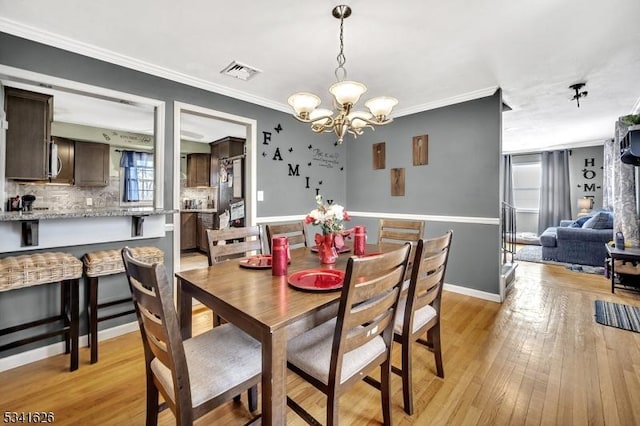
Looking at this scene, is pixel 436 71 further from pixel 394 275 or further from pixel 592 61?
pixel 394 275

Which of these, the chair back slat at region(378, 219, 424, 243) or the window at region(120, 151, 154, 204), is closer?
the chair back slat at region(378, 219, 424, 243)

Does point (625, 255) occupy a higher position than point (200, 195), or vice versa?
point (200, 195)

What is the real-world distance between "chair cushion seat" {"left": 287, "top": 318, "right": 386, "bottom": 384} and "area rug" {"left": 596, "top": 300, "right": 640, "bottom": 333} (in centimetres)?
274

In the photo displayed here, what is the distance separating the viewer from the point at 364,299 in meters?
1.13

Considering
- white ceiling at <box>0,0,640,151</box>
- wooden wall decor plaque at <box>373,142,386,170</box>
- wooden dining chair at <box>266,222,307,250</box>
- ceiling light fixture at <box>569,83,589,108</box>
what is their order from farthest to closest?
wooden wall decor plaque at <box>373,142,386,170</box>
ceiling light fixture at <box>569,83,589,108</box>
wooden dining chair at <box>266,222,307,250</box>
white ceiling at <box>0,0,640,151</box>

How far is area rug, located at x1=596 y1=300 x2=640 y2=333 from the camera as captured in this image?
8.55 ft

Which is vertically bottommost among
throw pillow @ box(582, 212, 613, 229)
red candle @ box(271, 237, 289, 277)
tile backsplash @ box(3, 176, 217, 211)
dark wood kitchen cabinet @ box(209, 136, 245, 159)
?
red candle @ box(271, 237, 289, 277)

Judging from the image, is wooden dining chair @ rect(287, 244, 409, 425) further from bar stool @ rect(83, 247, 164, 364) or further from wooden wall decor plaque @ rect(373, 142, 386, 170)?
wooden wall decor plaque @ rect(373, 142, 386, 170)

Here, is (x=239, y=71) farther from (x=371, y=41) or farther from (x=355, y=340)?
(x=355, y=340)

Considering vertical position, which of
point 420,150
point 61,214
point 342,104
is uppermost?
point 420,150

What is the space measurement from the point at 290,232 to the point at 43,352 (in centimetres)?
203

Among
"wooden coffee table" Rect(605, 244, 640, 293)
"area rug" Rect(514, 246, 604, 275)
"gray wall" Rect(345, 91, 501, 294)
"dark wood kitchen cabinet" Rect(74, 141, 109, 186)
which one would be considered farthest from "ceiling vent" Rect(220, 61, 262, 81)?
"area rug" Rect(514, 246, 604, 275)

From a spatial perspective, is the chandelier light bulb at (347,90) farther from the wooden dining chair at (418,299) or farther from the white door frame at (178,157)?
the white door frame at (178,157)

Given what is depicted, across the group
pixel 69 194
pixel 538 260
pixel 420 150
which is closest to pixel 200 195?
pixel 69 194
